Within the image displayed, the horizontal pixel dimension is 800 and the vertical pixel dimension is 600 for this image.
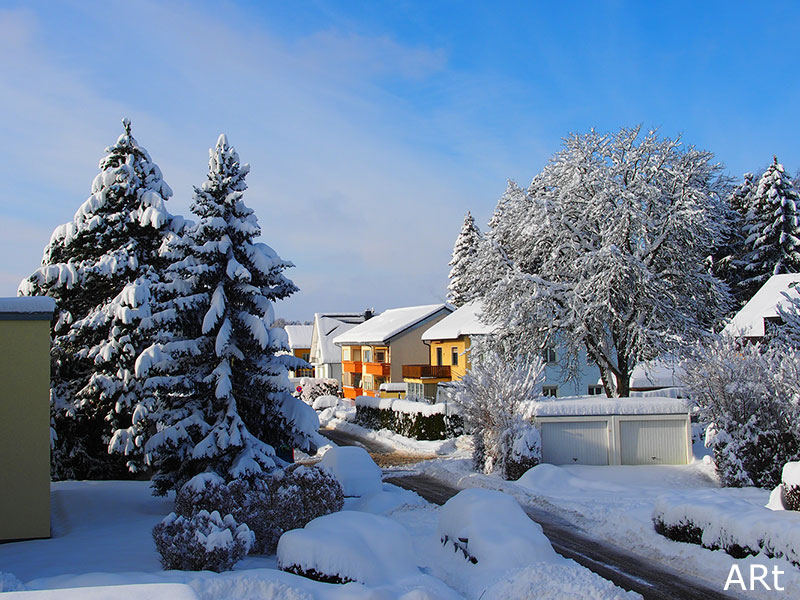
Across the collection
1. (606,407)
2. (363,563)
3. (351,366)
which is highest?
(351,366)

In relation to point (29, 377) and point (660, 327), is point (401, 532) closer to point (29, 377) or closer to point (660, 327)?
point (29, 377)

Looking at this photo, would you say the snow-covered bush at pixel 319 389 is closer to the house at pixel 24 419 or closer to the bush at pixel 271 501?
the bush at pixel 271 501

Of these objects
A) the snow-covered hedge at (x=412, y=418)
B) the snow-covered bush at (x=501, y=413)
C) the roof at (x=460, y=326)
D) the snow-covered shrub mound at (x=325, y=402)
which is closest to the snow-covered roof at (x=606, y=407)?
the snow-covered bush at (x=501, y=413)

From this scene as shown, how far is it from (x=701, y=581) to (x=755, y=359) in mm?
11424

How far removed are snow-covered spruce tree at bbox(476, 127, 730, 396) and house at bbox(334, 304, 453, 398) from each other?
925 inches

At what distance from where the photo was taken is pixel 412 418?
3319 cm

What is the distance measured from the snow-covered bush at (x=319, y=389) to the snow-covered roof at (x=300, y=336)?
22.0 metres

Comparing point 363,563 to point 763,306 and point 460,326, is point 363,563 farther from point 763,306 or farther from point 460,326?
point 763,306

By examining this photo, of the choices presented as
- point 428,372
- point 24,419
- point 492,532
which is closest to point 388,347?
point 428,372

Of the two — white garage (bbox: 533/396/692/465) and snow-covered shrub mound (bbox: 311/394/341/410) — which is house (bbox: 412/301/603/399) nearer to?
snow-covered shrub mound (bbox: 311/394/341/410)

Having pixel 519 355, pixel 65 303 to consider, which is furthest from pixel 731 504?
pixel 65 303

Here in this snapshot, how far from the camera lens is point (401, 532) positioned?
31.3ft

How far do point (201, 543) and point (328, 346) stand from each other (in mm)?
60487

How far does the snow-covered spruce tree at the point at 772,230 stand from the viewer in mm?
45375
